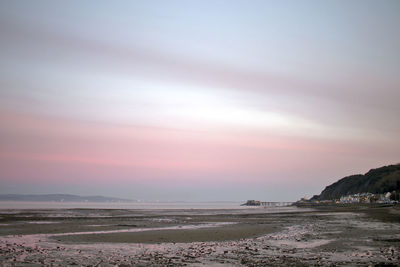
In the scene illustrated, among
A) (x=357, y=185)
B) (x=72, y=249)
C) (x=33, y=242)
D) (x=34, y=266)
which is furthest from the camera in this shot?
(x=357, y=185)

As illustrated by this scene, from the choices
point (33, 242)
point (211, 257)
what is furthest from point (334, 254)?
point (33, 242)

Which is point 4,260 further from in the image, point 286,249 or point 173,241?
point 286,249

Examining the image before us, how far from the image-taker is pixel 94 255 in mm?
14984

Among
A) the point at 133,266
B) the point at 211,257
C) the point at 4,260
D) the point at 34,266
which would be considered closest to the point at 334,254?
the point at 211,257

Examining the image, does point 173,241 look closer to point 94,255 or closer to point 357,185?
point 94,255

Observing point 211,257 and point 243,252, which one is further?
point 243,252

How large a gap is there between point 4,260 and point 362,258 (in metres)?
13.8

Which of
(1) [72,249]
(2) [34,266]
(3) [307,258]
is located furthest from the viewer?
(1) [72,249]

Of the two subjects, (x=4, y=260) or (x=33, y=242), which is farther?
(x=33, y=242)

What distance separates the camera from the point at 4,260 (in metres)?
13.2

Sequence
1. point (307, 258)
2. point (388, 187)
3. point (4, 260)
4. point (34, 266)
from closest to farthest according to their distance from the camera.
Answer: point (34, 266) → point (4, 260) → point (307, 258) → point (388, 187)

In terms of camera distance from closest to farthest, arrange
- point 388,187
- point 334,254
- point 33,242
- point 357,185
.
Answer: point 334,254
point 33,242
point 388,187
point 357,185

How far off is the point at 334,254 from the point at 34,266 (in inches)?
471

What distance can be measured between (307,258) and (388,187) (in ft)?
482
